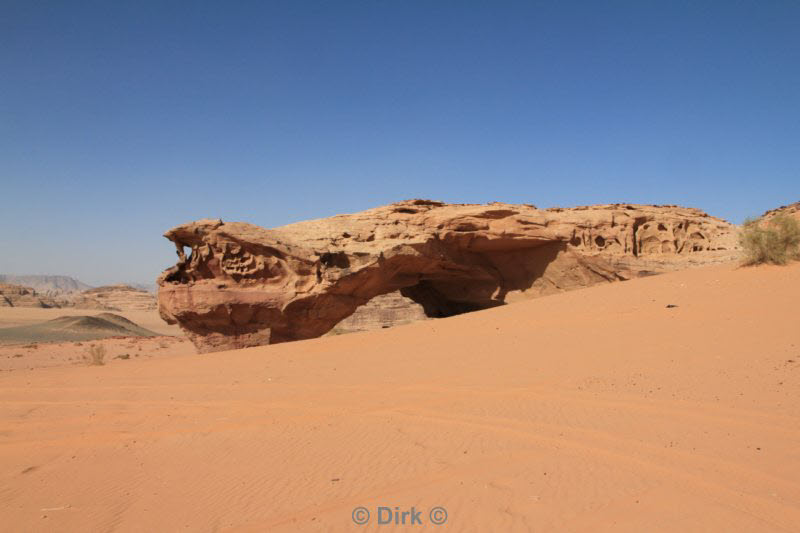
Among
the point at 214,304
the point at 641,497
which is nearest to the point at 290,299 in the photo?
the point at 214,304

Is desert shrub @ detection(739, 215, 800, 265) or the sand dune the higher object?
desert shrub @ detection(739, 215, 800, 265)

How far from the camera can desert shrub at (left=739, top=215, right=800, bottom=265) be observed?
33.4 feet

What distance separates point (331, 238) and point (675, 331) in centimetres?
899

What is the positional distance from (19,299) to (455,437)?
204 feet

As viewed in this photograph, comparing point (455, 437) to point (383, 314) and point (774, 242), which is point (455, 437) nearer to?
point (774, 242)

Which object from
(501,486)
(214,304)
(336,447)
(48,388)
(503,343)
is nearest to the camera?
(501,486)

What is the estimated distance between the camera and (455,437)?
418 centimetres

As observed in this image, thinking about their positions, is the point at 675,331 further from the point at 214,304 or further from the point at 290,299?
the point at 214,304

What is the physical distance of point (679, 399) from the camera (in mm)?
4840

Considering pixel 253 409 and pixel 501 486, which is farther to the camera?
pixel 253 409

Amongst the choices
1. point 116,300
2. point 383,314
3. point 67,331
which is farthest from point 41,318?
point 383,314

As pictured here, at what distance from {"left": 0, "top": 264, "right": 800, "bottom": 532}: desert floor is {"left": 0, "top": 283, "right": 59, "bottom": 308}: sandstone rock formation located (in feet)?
175

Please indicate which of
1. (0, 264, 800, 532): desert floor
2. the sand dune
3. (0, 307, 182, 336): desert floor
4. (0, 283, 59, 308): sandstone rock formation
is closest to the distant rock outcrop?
(0, 283, 59, 308): sandstone rock formation

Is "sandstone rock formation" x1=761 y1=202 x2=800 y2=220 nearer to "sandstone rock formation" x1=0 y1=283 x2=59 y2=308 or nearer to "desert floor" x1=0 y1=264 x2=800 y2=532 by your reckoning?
"desert floor" x1=0 y1=264 x2=800 y2=532
